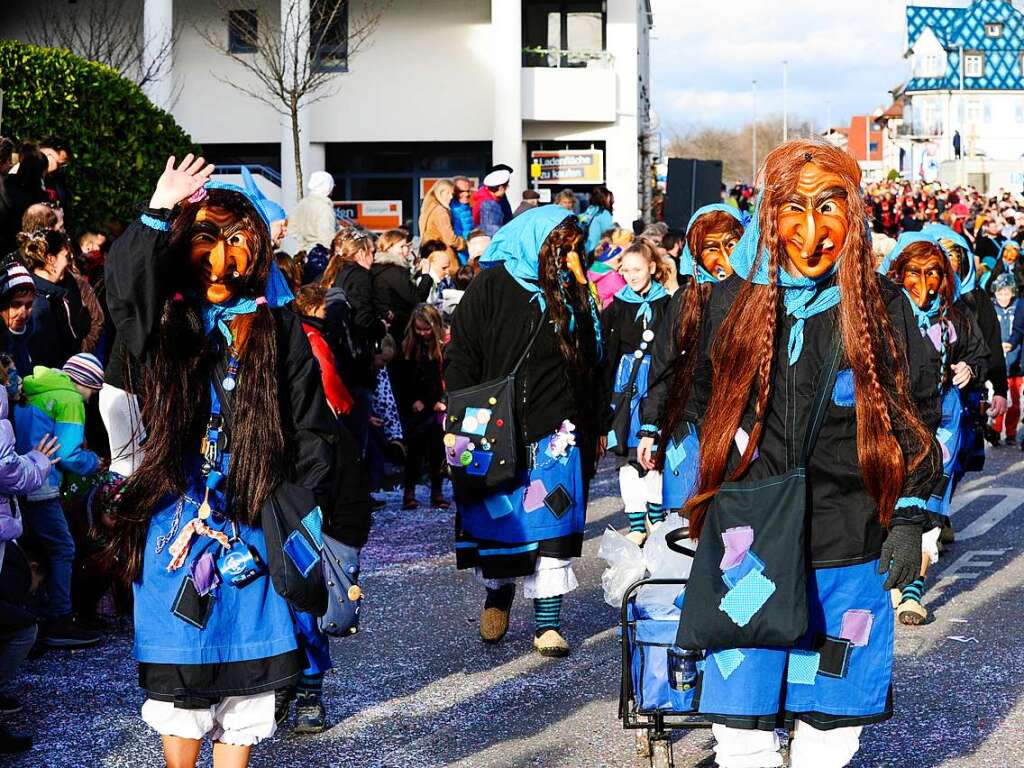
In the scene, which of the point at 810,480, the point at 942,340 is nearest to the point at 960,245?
the point at 942,340

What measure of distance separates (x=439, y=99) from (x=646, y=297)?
928 inches

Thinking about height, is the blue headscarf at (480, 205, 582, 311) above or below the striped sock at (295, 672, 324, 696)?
above

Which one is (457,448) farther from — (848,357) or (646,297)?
(848,357)

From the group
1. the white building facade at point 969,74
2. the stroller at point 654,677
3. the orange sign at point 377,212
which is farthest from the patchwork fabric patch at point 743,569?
the white building facade at point 969,74

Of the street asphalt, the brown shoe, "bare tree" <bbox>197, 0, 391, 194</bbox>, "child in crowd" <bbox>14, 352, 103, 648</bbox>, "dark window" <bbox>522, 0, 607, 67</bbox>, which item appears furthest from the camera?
"dark window" <bbox>522, 0, 607, 67</bbox>

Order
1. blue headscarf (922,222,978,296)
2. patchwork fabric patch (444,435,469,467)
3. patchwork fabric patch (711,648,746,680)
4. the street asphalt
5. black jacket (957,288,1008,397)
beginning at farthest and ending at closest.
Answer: black jacket (957,288,1008,397)
blue headscarf (922,222,978,296)
patchwork fabric patch (444,435,469,467)
the street asphalt
patchwork fabric patch (711,648,746,680)

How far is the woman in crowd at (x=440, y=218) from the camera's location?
1645 centimetres

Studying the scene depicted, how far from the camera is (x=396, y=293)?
12.6 m

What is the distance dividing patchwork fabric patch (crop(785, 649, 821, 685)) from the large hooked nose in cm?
192

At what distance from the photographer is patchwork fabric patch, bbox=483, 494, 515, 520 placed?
7438 millimetres

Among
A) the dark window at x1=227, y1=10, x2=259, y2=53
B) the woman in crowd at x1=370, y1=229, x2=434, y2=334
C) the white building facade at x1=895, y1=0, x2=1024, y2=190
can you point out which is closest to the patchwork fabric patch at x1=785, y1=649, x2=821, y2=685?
the woman in crowd at x1=370, y1=229, x2=434, y2=334

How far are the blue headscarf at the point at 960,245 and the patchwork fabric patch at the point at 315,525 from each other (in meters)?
5.09

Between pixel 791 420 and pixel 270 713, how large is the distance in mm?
1720

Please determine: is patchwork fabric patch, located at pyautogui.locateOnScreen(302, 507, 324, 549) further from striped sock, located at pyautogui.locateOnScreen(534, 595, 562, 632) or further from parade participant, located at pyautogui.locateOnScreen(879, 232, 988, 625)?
parade participant, located at pyautogui.locateOnScreen(879, 232, 988, 625)
